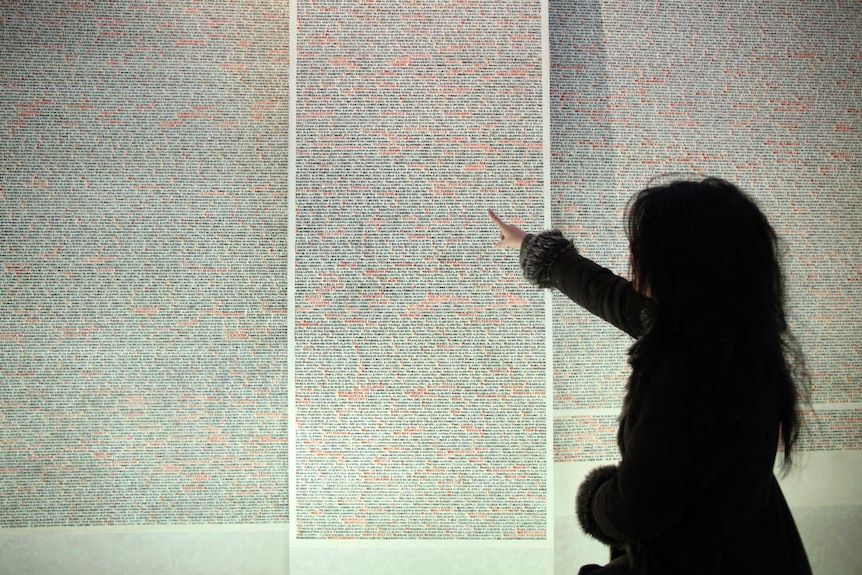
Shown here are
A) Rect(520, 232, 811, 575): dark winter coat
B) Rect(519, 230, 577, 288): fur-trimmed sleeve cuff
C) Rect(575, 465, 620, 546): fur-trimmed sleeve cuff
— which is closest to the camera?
Rect(520, 232, 811, 575): dark winter coat

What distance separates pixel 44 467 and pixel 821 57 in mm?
2980

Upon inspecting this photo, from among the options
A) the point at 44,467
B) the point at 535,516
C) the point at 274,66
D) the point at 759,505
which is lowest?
the point at 535,516

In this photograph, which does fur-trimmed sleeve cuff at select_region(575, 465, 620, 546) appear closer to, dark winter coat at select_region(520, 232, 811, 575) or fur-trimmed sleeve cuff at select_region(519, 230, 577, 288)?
dark winter coat at select_region(520, 232, 811, 575)

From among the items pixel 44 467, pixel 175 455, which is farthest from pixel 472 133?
pixel 44 467

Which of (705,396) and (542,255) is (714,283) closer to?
(705,396)

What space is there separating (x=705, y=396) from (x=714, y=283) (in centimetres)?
18

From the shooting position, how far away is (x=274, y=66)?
1999 millimetres

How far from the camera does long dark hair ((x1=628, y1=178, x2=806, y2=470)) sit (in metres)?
0.93

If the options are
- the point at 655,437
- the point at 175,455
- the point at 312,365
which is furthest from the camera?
the point at 175,455

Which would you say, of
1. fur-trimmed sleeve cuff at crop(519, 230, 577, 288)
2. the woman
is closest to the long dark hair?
the woman

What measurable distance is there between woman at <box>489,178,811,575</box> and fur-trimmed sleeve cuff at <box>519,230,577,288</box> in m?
0.31

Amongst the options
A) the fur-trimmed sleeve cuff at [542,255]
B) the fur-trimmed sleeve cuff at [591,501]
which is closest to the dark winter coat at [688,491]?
the fur-trimmed sleeve cuff at [591,501]

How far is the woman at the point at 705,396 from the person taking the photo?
915mm

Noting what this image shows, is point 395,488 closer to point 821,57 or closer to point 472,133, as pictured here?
point 472,133
